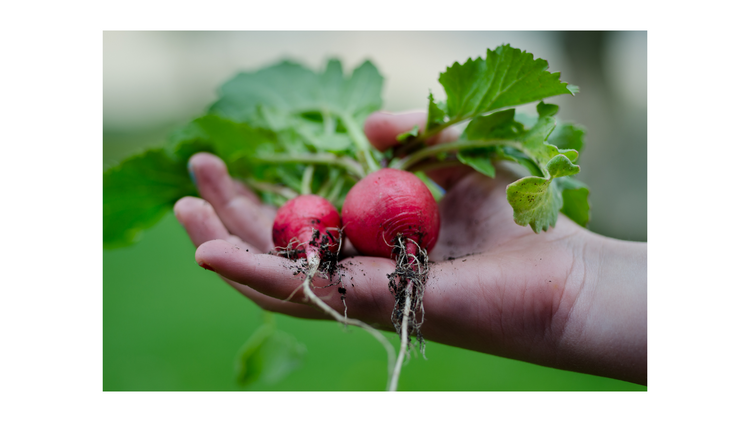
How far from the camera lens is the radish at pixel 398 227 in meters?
1.47

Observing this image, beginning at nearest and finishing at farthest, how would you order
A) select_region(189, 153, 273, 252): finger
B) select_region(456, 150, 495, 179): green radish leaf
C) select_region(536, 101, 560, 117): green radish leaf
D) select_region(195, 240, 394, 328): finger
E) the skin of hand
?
select_region(195, 240, 394, 328): finger
the skin of hand
select_region(536, 101, 560, 117): green radish leaf
select_region(456, 150, 495, 179): green radish leaf
select_region(189, 153, 273, 252): finger

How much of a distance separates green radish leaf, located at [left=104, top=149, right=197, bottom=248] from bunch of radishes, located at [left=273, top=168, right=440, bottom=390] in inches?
37.5

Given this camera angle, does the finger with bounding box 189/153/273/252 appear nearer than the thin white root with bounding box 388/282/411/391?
No

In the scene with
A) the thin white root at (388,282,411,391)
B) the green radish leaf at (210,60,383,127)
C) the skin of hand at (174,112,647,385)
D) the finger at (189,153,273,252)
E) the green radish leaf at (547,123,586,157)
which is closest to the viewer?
the thin white root at (388,282,411,391)

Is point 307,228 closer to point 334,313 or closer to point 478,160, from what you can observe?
point 334,313

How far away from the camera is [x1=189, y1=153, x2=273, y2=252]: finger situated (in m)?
A: 2.07

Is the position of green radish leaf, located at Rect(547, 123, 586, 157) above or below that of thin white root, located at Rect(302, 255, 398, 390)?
above

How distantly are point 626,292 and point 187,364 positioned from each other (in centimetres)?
276

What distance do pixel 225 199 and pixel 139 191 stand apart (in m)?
0.64

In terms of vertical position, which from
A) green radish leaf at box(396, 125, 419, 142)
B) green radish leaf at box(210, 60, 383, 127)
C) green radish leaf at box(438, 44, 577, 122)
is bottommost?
green radish leaf at box(396, 125, 419, 142)

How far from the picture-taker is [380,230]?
1597 millimetres

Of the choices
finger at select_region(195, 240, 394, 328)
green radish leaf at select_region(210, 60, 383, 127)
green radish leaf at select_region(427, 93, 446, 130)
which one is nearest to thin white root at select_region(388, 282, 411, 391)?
finger at select_region(195, 240, 394, 328)

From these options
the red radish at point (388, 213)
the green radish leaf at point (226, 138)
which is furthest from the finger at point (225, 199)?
the red radish at point (388, 213)

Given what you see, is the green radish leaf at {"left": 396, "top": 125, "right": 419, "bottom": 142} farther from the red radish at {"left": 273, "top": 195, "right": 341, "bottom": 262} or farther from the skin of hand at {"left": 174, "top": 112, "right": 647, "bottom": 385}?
the skin of hand at {"left": 174, "top": 112, "right": 647, "bottom": 385}
